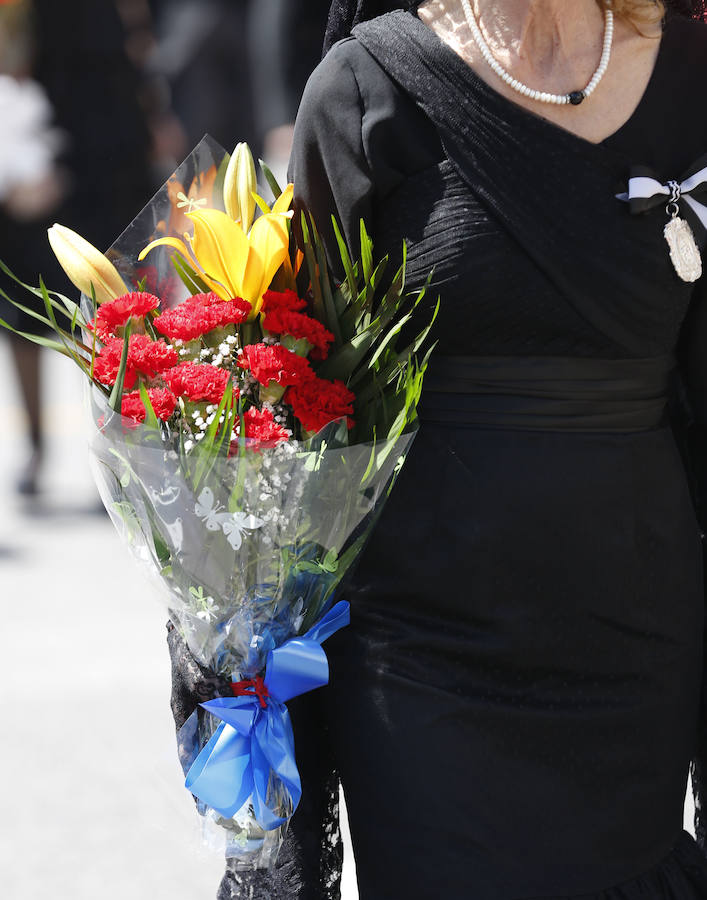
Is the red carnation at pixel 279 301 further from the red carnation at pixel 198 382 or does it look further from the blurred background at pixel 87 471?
the blurred background at pixel 87 471

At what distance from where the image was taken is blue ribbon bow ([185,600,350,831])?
5.71 ft

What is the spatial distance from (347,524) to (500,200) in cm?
49

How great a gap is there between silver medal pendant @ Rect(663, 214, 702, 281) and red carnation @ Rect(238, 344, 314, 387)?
0.55 meters

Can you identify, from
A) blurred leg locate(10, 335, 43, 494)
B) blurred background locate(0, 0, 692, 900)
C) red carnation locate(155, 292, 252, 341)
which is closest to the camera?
red carnation locate(155, 292, 252, 341)

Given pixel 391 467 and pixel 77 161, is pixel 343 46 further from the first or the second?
pixel 77 161

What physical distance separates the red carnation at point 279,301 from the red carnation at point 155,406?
8.1 inches

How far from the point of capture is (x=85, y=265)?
1.82m

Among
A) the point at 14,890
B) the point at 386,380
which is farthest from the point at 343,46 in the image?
the point at 14,890

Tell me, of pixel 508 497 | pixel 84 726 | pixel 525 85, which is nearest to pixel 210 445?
pixel 508 497

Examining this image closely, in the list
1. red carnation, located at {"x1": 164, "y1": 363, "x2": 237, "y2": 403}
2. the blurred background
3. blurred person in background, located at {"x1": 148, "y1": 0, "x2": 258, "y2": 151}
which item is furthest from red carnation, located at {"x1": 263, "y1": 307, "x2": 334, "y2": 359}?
blurred person in background, located at {"x1": 148, "y1": 0, "x2": 258, "y2": 151}

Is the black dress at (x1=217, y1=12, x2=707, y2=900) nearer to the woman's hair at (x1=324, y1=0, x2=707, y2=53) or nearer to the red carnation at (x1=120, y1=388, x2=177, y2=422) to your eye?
the woman's hair at (x1=324, y1=0, x2=707, y2=53)

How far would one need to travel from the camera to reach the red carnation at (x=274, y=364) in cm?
167

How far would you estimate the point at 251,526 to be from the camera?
1638 millimetres

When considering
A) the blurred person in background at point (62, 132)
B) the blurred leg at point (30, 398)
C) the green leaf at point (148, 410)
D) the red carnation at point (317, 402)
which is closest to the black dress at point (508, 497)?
the red carnation at point (317, 402)
